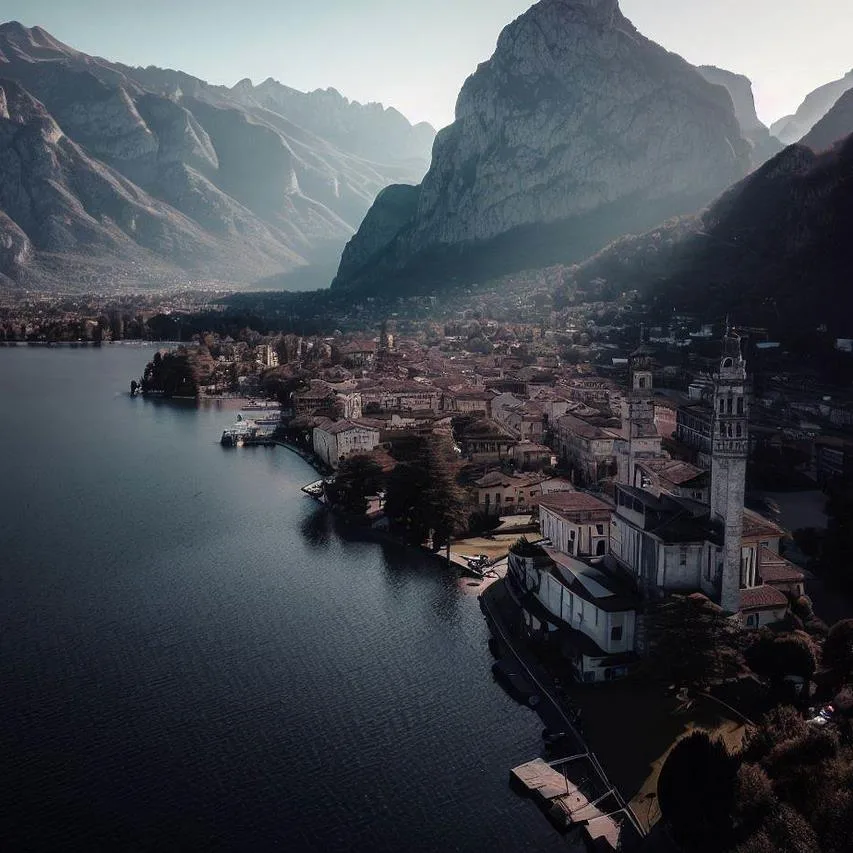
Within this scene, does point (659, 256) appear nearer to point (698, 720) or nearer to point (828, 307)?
point (828, 307)

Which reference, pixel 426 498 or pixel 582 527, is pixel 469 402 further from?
pixel 582 527

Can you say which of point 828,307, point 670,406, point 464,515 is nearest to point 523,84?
point 828,307

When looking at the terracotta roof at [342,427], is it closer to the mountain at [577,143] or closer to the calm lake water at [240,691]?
the calm lake water at [240,691]

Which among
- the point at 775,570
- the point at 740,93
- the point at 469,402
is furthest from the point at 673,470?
the point at 740,93

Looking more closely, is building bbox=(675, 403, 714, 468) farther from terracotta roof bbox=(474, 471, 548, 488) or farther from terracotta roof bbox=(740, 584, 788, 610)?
terracotta roof bbox=(740, 584, 788, 610)

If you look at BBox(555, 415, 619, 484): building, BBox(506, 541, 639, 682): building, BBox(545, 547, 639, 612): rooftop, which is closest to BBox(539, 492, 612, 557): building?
BBox(506, 541, 639, 682): building
